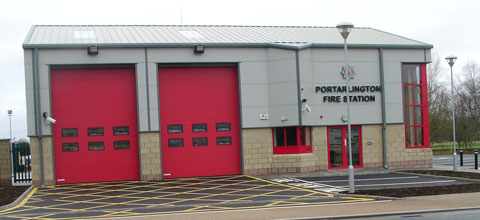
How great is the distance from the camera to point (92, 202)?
1559 centimetres

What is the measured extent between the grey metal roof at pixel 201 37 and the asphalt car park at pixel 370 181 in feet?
20.5

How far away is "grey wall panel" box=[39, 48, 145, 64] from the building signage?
855 cm

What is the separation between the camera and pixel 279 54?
74.7 feet

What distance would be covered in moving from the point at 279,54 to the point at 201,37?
4.00 m

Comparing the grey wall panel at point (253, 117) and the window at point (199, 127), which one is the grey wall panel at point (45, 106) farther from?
the grey wall panel at point (253, 117)

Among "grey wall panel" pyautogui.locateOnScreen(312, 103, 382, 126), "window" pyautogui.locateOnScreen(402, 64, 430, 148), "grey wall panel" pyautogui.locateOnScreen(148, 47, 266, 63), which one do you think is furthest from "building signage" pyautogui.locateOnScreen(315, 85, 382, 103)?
"grey wall panel" pyautogui.locateOnScreen(148, 47, 266, 63)

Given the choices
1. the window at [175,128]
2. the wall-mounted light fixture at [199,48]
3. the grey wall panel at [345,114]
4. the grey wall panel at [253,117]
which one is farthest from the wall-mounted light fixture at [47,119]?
the grey wall panel at [345,114]

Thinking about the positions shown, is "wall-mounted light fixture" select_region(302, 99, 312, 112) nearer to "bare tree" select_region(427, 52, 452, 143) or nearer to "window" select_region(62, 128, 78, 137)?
"window" select_region(62, 128, 78, 137)

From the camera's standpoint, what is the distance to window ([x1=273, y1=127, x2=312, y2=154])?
22.6 meters

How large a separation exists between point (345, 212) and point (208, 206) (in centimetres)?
397

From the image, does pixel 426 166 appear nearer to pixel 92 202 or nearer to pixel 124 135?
pixel 124 135

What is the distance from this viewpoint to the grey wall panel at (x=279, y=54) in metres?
22.5

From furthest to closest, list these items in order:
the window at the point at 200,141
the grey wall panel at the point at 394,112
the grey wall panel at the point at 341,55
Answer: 1. the grey wall panel at the point at 394,112
2. the grey wall panel at the point at 341,55
3. the window at the point at 200,141

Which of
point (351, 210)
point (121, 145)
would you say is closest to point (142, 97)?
point (121, 145)
